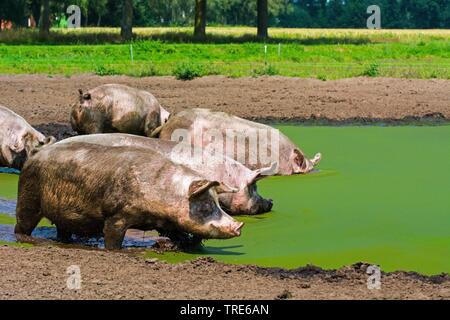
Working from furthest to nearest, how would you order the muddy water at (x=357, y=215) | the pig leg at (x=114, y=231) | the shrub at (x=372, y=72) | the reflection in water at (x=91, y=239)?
the shrub at (x=372, y=72), the reflection in water at (x=91, y=239), the muddy water at (x=357, y=215), the pig leg at (x=114, y=231)

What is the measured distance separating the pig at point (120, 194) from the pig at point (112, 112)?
6426 millimetres

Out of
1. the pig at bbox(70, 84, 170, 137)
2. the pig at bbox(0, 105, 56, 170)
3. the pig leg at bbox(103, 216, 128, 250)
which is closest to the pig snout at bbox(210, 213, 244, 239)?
the pig leg at bbox(103, 216, 128, 250)

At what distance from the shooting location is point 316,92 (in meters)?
25.7

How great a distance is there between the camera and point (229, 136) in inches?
560

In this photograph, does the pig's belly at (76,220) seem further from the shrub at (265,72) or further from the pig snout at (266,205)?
the shrub at (265,72)

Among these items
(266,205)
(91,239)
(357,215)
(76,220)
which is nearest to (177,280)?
(76,220)

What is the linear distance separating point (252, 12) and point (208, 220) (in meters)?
98.2

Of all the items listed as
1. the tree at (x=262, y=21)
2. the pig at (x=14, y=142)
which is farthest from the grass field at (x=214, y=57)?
the pig at (x=14, y=142)

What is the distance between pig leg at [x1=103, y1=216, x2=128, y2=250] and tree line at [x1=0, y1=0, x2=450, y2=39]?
60.4 metres

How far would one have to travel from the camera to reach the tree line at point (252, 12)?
76.5m

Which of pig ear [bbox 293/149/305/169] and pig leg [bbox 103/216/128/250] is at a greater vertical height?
pig leg [bbox 103/216/128/250]

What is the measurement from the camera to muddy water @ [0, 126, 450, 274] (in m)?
10.3

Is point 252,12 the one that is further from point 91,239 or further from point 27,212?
point 27,212

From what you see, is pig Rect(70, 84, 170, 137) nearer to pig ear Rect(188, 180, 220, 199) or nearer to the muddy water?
the muddy water
